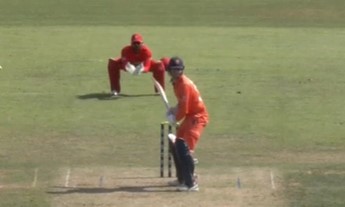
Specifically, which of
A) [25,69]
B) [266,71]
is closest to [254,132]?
→ [266,71]

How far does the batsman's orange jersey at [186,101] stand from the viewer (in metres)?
17.6

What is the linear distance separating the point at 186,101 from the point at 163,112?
7467 mm

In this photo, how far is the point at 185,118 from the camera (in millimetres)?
17844

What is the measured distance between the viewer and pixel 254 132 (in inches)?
906

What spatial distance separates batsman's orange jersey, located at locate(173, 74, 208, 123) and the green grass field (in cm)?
126

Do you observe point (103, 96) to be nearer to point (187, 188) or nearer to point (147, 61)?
point (147, 61)

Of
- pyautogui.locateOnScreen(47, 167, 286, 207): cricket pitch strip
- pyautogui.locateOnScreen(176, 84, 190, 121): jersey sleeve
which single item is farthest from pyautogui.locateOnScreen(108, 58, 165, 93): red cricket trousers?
pyautogui.locateOnScreen(176, 84, 190, 121): jersey sleeve

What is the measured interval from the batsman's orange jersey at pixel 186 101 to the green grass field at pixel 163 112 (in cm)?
126

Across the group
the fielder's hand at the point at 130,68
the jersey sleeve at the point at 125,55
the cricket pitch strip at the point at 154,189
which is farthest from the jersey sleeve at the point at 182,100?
the jersey sleeve at the point at 125,55

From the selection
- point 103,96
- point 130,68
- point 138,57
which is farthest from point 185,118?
point 103,96

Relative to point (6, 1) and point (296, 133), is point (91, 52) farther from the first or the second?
point (6, 1)

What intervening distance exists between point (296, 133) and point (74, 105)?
17.9 ft

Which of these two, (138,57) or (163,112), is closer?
(163,112)

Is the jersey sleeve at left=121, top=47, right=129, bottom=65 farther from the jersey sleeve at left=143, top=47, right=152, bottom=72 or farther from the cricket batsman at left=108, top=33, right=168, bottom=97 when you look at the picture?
the jersey sleeve at left=143, top=47, right=152, bottom=72
